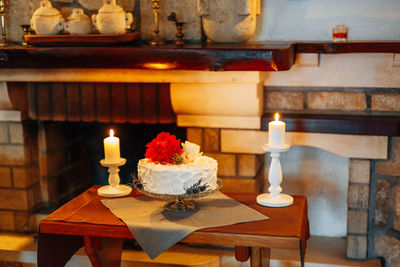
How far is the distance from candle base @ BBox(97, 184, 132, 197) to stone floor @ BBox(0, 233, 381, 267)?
0.50 meters

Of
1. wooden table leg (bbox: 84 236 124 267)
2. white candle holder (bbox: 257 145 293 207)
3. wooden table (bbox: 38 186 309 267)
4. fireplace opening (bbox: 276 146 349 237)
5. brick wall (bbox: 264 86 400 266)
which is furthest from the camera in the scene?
fireplace opening (bbox: 276 146 349 237)

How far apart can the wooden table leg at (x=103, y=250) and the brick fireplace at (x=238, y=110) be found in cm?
62

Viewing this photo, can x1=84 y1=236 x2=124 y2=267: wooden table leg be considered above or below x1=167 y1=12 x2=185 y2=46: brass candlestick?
below

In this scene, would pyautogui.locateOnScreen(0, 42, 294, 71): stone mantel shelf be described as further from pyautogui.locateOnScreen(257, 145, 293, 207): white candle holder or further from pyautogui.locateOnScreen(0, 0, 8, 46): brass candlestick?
pyautogui.locateOnScreen(257, 145, 293, 207): white candle holder

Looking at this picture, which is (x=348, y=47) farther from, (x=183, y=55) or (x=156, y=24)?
(x=156, y=24)

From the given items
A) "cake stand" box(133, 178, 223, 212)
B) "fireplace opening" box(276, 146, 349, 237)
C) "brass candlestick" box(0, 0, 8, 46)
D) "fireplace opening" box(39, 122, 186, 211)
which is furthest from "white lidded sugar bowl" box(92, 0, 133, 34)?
"fireplace opening" box(276, 146, 349, 237)

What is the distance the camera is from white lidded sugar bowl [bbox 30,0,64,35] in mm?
2414

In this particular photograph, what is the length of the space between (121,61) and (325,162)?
116 centimetres

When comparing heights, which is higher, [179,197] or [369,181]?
[179,197]

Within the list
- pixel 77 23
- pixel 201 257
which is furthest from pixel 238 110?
pixel 77 23

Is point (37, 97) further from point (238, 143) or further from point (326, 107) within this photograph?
point (326, 107)

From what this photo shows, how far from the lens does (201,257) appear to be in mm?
2551

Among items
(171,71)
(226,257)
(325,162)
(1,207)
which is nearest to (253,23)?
(171,71)

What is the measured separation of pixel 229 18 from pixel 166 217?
0.99 metres
